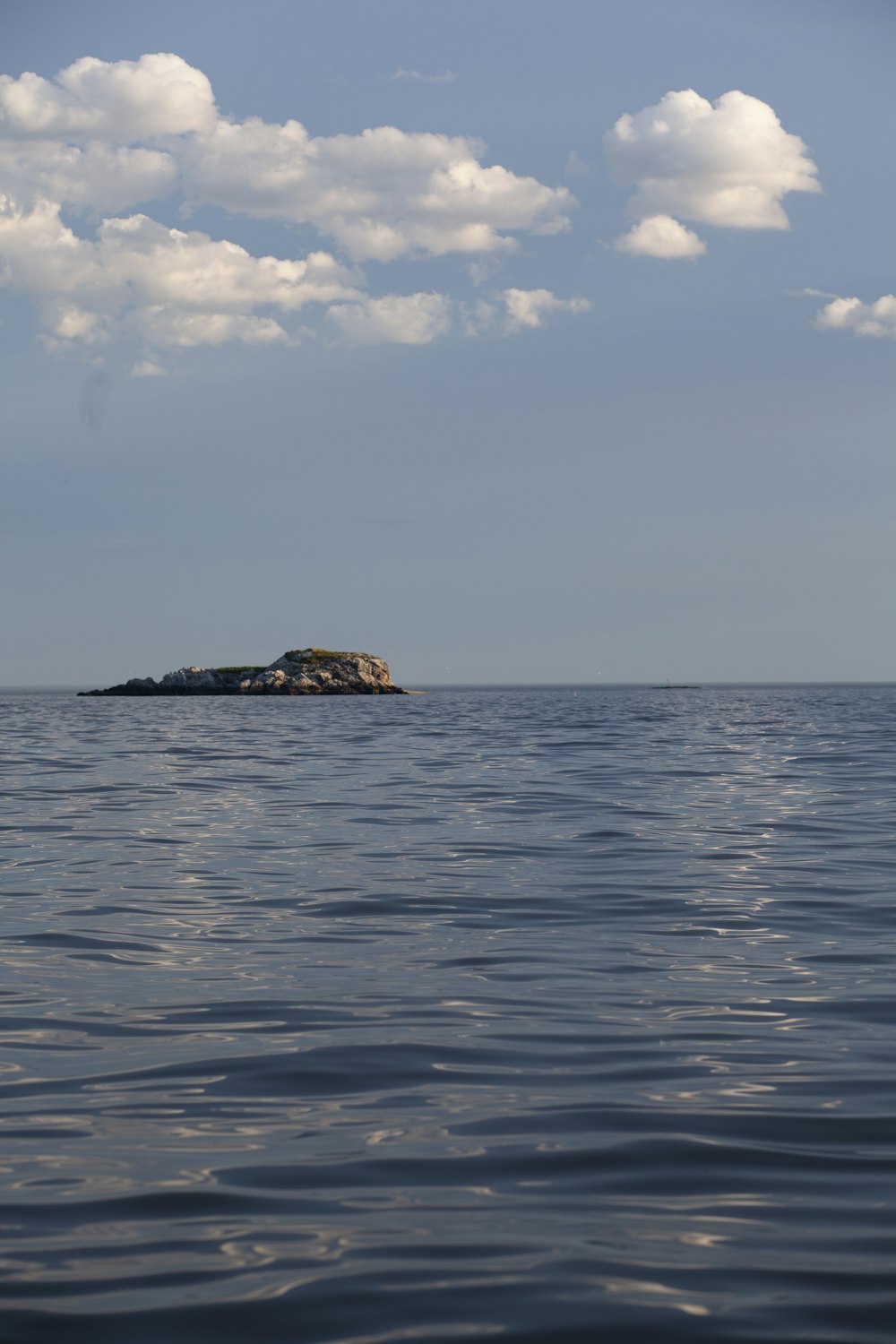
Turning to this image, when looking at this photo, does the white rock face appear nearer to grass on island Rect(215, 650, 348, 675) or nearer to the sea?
grass on island Rect(215, 650, 348, 675)

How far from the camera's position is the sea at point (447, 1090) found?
4.48 meters

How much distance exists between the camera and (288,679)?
156375 millimetres

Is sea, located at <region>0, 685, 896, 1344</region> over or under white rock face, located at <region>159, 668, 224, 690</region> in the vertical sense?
under

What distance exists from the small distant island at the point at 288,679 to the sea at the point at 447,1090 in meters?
139

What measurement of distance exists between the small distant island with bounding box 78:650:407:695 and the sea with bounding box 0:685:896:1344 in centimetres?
13873

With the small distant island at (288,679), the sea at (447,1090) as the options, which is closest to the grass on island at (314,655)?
the small distant island at (288,679)

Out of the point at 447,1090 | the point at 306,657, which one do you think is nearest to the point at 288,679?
the point at 306,657

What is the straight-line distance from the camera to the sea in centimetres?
448

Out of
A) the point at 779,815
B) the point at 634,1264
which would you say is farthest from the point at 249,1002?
the point at 779,815

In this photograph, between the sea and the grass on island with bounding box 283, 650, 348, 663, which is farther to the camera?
the grass on island with bounding box 283, 650, 348, 663

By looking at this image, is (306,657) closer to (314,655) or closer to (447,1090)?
(314,655)

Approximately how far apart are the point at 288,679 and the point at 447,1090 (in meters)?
151

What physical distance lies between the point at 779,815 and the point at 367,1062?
1456cm

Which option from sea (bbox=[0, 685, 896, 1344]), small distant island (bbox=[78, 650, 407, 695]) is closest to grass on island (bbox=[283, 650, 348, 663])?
small distant island (bbox=[78, 650, 407, 695])
